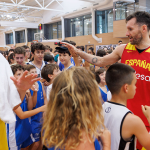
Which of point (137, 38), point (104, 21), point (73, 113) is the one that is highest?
point (104, 21)

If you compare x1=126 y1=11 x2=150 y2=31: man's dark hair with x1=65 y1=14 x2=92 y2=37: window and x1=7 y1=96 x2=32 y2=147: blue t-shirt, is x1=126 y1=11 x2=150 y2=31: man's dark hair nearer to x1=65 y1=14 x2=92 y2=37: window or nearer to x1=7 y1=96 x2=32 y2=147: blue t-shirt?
x1=7 y1=96 x2=32 y2=147: blue t-shirt

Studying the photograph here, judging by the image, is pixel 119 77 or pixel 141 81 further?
pixel 141 81

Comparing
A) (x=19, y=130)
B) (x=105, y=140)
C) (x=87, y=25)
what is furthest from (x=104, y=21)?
(x=105, y=140)

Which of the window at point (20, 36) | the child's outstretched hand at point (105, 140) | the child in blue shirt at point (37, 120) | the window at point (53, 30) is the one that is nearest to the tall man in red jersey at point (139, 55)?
the child's outstretched hand at point (105, 140)

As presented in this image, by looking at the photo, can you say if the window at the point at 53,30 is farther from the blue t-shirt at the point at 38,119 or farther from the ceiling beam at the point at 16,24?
the blue t-shirt at the point at 38,119

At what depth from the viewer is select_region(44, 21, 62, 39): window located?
674 inches

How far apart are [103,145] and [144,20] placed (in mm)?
1494

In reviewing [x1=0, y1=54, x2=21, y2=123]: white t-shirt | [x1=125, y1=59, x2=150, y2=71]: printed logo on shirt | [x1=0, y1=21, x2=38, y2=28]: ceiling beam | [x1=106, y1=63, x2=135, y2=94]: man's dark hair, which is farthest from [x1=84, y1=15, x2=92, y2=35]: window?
[x1=0, y1=54, x2=21, y2=123]: white t-shirt

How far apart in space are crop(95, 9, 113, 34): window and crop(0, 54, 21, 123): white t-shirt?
492 inches

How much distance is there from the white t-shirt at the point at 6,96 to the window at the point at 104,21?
1249 cm

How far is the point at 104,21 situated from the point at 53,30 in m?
6.48

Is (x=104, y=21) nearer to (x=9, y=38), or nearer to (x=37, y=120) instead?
(x=37, y=120)

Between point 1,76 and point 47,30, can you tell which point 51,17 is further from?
point 1,76

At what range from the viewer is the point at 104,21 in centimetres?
1311
